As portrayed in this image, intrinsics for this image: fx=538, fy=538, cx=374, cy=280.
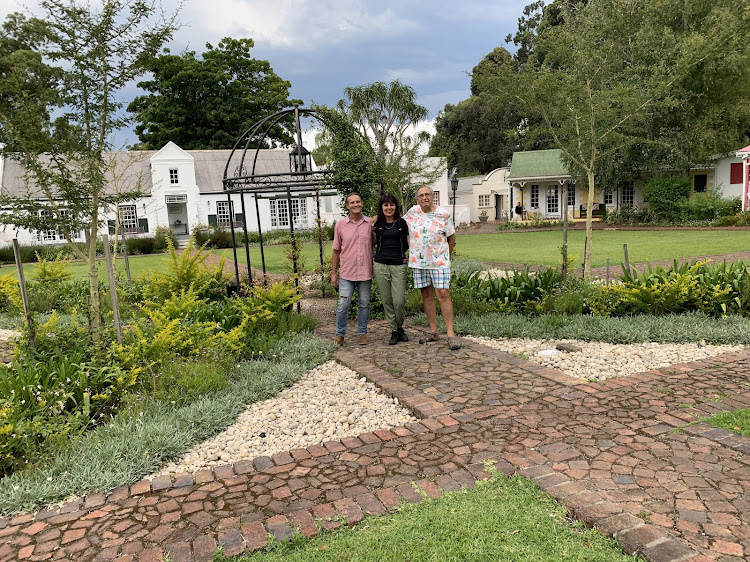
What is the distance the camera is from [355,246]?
618cm

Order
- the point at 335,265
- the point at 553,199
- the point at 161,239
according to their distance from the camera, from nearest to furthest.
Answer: the point at 335,265 < the point at 161,239 < the point at 553,199

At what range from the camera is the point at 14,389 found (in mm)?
3838

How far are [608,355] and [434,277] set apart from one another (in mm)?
1971

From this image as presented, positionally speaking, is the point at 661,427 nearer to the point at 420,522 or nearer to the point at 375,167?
the point at 420,522

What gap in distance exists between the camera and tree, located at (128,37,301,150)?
118ft

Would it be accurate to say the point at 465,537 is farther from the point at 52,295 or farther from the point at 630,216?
the point at 630,216

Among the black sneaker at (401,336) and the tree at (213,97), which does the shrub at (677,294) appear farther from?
the tree at (213,97)

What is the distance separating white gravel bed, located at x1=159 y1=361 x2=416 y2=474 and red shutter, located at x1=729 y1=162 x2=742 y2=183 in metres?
29.9

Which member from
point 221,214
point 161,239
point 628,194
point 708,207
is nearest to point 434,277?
point 708,207

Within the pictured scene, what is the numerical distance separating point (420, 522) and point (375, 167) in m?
5.29

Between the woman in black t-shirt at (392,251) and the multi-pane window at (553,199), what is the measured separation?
31225 millimetres

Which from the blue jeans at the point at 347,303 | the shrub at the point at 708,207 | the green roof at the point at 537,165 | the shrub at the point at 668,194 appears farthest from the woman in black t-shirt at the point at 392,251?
the green roof at the point at 537,165


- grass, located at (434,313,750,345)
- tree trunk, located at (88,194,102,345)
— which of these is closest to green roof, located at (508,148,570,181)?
grass, located at (434,313,750,345)

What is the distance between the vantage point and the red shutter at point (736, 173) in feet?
90.2
